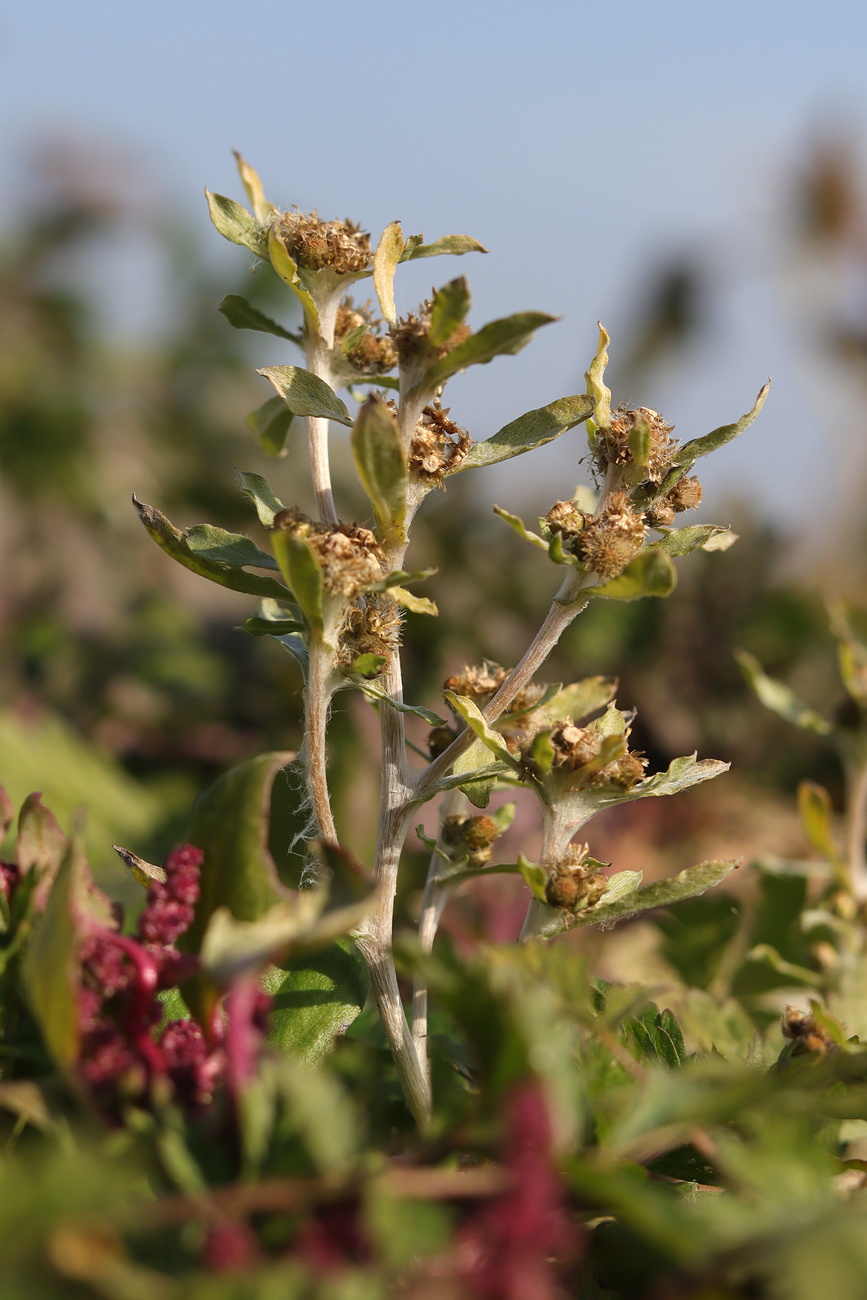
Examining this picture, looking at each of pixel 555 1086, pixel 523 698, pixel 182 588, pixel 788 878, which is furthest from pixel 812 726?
pixel 182 588

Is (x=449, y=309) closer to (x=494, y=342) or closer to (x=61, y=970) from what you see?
(x=494, y=342)

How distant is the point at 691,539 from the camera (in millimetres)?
629

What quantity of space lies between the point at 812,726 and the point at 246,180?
2.33ft

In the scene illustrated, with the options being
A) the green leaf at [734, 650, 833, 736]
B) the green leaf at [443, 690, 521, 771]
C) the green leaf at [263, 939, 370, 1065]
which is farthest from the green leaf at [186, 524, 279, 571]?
the green leaf at [734, 650, 833, 736]

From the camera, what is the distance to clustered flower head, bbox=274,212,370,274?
63cm

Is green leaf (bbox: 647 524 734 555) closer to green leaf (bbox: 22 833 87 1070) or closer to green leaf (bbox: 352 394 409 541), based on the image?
green leaf (bbox: 352 394 409 541)

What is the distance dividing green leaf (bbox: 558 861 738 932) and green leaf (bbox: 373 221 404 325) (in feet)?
1.12

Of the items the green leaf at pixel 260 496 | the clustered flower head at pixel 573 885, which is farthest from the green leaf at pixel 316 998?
the green leaf at pixel 260 496

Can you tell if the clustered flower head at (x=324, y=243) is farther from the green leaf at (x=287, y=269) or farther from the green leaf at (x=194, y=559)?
the green leaf at (x=194, y=559)

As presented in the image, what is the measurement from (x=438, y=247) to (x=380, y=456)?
0.18 metres

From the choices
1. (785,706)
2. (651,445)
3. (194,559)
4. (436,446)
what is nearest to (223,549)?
(194,559)

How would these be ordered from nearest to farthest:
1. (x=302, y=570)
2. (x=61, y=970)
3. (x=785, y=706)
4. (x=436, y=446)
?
(x=61, y=970) → (x=302, y=570) → (x=436, y=446) → (x=785, y=706)

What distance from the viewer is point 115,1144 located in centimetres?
40

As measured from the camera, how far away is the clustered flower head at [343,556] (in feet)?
1.89
